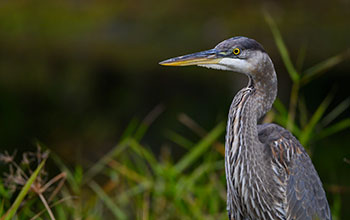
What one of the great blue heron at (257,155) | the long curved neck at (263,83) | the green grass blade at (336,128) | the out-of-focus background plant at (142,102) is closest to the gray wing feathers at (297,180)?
the great blue heron at (257,155)

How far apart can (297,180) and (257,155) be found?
0.34 meters

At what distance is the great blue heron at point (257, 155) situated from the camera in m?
3.99

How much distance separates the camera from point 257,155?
13.3ft

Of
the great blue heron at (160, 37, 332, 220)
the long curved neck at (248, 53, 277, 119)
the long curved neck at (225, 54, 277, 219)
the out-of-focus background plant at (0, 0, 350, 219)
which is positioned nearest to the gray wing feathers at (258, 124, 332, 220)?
the great blue heron at (160, 37, 332, 220)

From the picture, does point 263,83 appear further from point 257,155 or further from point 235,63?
point 257,155

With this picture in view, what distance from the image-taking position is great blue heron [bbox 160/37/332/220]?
3986mm

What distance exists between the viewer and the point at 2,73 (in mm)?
20000

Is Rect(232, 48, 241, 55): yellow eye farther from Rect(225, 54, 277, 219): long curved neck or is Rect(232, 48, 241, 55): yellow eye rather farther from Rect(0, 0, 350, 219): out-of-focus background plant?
Rect(0, 0, 350, 219): out-of-focus background plant

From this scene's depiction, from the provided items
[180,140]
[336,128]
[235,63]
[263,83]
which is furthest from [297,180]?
[180,140]

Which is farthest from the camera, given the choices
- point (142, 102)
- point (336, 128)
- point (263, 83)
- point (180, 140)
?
point (142, 102)

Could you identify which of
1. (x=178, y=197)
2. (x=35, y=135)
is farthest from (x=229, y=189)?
(x=35, y=135)

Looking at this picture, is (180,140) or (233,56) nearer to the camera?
(233,56)

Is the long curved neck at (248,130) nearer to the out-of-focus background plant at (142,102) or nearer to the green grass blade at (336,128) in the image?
the out-of-focus background plant at (142,102)

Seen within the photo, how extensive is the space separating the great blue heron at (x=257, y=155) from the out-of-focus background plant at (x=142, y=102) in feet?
1.34
